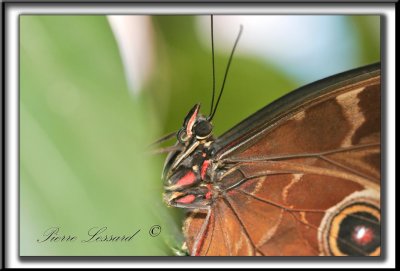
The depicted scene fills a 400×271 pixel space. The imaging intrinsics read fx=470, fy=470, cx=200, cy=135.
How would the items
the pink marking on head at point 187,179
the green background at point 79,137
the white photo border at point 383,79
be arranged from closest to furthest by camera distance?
the green background at point 79,137
the white photo border at point 383,79
the pink marking on head at point 187,179

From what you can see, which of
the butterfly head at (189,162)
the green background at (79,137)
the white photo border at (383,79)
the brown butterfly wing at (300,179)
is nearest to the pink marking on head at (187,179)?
the butterfly head at (189,162)

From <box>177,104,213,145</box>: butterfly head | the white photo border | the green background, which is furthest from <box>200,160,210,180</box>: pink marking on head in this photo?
the green background

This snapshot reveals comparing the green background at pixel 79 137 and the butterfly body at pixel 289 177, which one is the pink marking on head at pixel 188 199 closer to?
the butterfly body at pixel 289 177

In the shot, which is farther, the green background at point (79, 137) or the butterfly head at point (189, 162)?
the butterfly head at point (189, 162)

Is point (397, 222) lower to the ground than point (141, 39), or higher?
lower

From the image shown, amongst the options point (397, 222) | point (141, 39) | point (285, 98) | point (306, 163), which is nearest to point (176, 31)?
point (141, 39)

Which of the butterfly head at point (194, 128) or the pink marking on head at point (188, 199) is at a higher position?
the butterfly head at point (194, 128)
